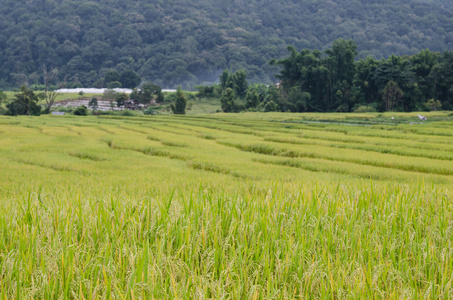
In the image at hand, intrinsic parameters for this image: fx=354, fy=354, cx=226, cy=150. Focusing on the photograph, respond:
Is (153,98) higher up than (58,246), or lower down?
higher up

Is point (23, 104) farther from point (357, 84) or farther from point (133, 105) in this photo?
point (357, 84)

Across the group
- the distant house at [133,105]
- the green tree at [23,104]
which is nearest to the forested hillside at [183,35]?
the distant house at [133,105]

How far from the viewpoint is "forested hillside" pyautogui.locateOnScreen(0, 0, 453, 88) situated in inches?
5517

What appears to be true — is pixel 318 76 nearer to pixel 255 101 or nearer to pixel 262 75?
pixel 255 101

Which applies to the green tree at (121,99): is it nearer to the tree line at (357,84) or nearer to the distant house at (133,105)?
the distant house at (133,105)

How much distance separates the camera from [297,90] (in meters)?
56.2

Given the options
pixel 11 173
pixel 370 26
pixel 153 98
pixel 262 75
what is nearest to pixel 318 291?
pixel 11 173

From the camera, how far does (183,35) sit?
160m

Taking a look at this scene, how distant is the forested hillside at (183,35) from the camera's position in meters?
140

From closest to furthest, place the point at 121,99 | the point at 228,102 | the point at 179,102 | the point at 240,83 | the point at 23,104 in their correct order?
1. the point at 23,104
2. the point at 179,102
3. the point at 228,102
4. the point at 121,99
5. the point at 240,83

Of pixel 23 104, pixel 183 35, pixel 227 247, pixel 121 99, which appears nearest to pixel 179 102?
pixel 121 99

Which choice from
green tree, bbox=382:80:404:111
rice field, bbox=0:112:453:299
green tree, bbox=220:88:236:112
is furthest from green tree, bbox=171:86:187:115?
rice field, bbox=0:112:453:299

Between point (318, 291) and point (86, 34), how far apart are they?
173277 millimetres

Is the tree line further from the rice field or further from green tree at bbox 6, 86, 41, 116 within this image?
the rice field
